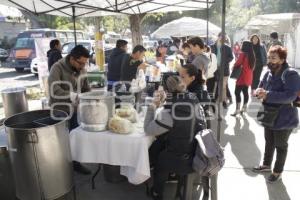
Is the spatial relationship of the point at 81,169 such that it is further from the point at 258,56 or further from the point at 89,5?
the point at 258,56

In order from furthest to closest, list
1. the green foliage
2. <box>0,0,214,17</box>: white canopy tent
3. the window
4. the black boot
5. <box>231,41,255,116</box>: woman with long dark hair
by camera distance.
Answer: the green foliage
the window
<box>231,41,255,116</box>: woman with long dark hair
<box>0,0,214,17</box>: white canopy tent
the black boot

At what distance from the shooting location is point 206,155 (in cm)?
309

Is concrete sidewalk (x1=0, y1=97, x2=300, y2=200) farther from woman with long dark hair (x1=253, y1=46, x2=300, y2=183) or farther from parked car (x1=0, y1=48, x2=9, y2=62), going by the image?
parked car (x1=0, y1=48, x2=9, y2=62)

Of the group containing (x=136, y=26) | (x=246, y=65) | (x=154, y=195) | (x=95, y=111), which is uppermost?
(x=136, y=26)

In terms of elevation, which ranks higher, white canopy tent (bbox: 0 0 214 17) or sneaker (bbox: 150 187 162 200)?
white canopy tent (bbox: 0 0 214 17)

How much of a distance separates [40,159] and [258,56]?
6.20m

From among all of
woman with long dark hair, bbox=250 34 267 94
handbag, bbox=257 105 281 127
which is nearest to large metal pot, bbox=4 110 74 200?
handbag, bbox=257 105 281 127

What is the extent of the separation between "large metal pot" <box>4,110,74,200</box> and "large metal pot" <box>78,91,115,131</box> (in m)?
0.23

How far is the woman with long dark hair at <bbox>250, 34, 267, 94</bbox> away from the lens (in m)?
7.40

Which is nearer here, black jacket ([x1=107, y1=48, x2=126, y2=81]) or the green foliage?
black jacket ([x1=107, y1=48, x2=126, y2=81])

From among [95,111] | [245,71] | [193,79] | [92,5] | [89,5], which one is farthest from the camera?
[245,71]

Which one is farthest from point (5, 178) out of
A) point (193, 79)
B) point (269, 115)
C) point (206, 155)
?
point (269, 115)

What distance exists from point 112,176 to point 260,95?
2.20 metres

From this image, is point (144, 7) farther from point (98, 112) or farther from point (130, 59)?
point (98, 112)
